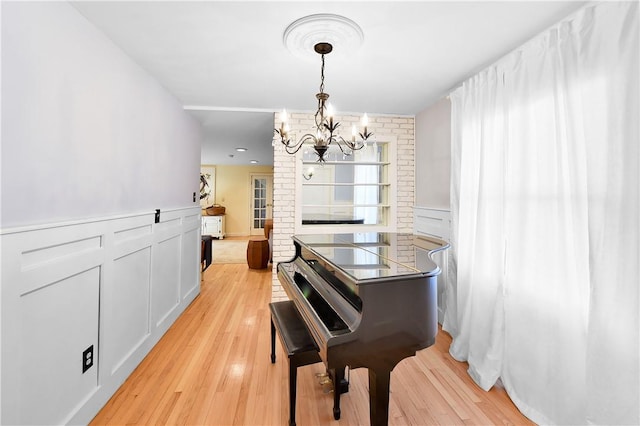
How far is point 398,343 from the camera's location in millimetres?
1225

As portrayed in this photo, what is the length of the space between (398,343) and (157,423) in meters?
1.52

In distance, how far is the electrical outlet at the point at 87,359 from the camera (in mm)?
1628

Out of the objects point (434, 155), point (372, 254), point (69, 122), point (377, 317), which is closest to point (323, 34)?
point (372, 254)

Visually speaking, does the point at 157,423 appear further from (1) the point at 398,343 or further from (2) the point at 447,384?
(2) the point at 447,384

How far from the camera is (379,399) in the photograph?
1.20 meters

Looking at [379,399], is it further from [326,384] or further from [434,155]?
[434,155]

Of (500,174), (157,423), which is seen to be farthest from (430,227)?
(157,423)

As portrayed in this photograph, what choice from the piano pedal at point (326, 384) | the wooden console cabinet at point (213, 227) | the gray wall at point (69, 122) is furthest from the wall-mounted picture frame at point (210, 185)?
the piano pedal at point (326, 384)

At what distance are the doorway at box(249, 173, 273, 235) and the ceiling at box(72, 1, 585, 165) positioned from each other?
20.9 ft

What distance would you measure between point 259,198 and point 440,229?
24.2 feet

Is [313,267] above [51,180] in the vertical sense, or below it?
below

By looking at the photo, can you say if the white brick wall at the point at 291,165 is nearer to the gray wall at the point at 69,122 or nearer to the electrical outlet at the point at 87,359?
the gray wall at the point at 69,122

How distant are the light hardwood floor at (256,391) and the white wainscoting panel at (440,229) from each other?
47 centimetres

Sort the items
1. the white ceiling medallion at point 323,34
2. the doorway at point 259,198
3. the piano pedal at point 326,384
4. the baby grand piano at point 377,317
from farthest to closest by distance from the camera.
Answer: the doorway at point 259,198 < the piano pedal at point 326,384 < the white ceiling medallion at point 323,34 < the baby grand piano at point 377,317
